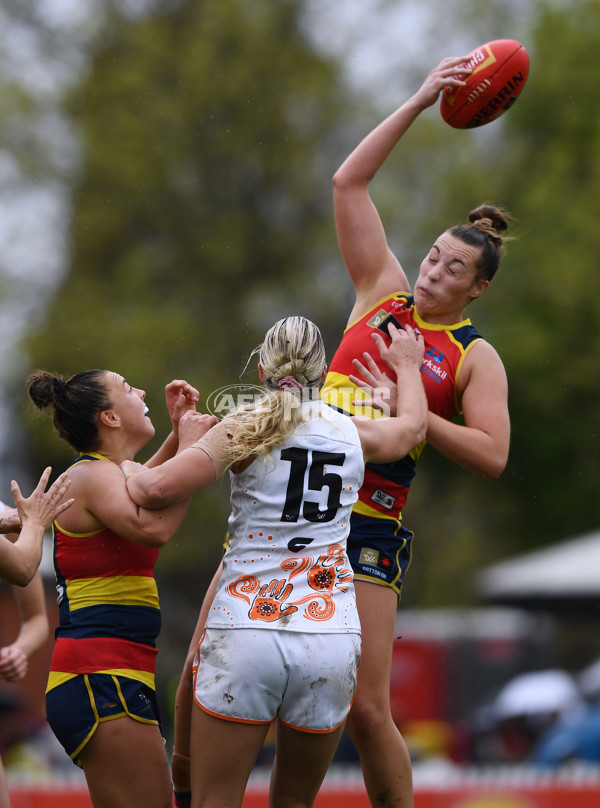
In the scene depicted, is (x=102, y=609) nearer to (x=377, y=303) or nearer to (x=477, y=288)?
(x=377, y=303)

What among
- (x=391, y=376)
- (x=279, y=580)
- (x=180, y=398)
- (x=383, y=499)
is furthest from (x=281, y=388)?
(x=383, y=499)

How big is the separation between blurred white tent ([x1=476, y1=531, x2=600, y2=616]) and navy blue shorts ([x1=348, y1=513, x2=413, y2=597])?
31.9ft

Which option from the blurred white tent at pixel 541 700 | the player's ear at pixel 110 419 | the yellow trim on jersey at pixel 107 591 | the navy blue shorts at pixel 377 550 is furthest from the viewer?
the blurred white tent at pixel 541 700

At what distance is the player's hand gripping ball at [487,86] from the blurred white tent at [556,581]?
32.1ft

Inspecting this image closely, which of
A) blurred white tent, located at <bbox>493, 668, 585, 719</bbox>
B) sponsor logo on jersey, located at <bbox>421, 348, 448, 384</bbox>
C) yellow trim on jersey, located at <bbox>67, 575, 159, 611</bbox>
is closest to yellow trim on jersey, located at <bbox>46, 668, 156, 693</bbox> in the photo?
yellow trim on jersey, located at <bbox>67, 575, 159, 611</bbox>

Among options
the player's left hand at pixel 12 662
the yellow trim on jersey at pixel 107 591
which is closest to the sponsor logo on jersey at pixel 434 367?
the yellow trim on jersey at pixel 107 591

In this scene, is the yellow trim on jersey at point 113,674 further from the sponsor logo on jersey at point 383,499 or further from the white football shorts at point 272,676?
the sponsor logo on jersey at point 383,499

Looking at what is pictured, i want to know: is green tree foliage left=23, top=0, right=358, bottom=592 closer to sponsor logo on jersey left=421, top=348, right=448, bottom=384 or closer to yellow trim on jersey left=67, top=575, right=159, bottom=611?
sponsor logo on jersey left=421, top=348, right=448, bottom=384

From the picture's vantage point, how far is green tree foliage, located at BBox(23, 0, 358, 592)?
18.6m

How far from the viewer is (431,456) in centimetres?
1898

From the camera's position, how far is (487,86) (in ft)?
15.0

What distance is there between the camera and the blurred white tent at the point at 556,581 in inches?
541

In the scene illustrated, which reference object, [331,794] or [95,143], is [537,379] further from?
[331,794]

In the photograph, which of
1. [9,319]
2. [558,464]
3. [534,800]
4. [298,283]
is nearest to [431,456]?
[558,464]
